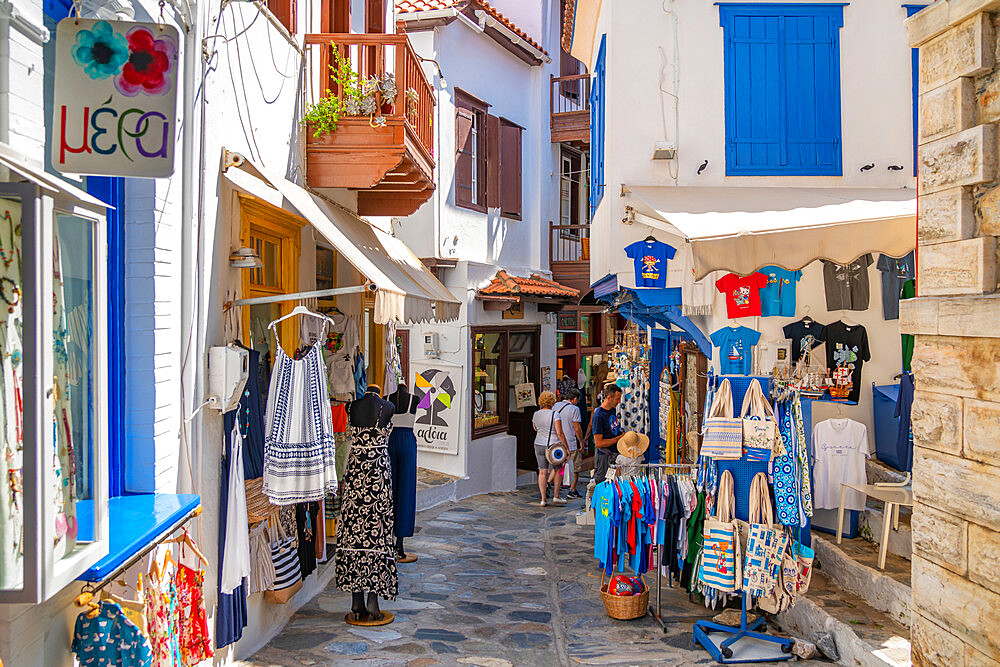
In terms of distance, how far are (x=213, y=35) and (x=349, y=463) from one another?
3734 mm

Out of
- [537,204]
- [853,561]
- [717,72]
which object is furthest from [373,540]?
[537,204]

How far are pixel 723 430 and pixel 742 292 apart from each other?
4.82 ft

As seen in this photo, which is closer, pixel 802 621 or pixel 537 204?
pixel 802 621

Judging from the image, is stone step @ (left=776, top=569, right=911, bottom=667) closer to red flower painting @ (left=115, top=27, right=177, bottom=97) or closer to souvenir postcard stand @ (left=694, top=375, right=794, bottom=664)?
souvenir postcard stand @ (left=694, top=375, right=794, bottom=664)

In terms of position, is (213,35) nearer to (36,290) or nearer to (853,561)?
(36,290)

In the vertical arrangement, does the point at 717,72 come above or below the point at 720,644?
above

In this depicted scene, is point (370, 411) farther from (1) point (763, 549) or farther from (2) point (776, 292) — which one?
(2) point (776, 292)

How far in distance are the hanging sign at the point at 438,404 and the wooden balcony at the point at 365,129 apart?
19.8 feet

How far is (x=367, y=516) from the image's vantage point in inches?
287

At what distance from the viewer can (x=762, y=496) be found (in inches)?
261

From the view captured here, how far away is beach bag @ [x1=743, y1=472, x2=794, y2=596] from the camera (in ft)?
21.4

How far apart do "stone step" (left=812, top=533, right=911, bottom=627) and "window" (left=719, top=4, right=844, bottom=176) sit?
3.83 meters

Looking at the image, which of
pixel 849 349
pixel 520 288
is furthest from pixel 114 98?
pixel 520 288

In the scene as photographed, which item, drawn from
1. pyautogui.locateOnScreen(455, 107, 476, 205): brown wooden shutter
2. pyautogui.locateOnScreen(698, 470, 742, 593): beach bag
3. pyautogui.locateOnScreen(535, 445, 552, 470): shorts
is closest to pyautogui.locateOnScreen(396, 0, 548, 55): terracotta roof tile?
pyautogui.locateOnScreen(455, 107, 476, 205): brown wooden shutter
